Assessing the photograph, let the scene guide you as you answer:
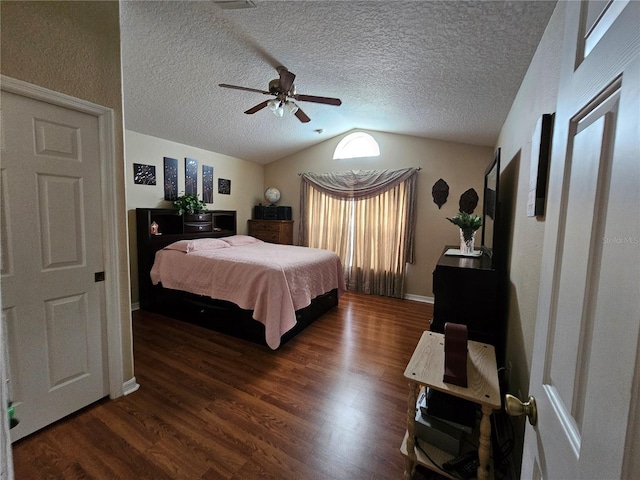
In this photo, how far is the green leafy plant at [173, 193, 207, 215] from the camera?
3.69m

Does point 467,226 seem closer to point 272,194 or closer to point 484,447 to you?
point 484,447

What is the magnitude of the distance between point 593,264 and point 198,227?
4156 millimetres

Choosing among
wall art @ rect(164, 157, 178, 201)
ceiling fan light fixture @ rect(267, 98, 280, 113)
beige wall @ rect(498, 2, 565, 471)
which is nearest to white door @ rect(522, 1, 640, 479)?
beige wall @ rect(498, 2, 565, 471)

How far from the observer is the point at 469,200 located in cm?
373

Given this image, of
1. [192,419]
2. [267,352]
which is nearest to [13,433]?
[192,419]

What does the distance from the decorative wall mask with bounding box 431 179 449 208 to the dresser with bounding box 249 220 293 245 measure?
2.48 meters

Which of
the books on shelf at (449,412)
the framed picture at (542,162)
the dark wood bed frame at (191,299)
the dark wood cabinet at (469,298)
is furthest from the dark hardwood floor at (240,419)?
the framed picture at (542,162)

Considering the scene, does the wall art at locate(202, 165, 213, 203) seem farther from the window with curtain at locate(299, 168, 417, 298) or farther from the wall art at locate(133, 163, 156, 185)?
the window with curtain at locate(299, 168, 417, 298)

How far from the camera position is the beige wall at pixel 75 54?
53.9 inches

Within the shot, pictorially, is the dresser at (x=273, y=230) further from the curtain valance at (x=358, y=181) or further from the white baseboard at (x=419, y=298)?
the white baseboard at (x=419, y=298)

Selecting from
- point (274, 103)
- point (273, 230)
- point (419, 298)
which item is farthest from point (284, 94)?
point (419, 298)

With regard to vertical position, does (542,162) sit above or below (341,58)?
below

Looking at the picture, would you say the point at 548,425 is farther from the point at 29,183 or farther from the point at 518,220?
the point at 29,183

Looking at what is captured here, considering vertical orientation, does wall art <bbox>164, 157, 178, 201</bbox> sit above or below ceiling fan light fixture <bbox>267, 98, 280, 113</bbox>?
below
